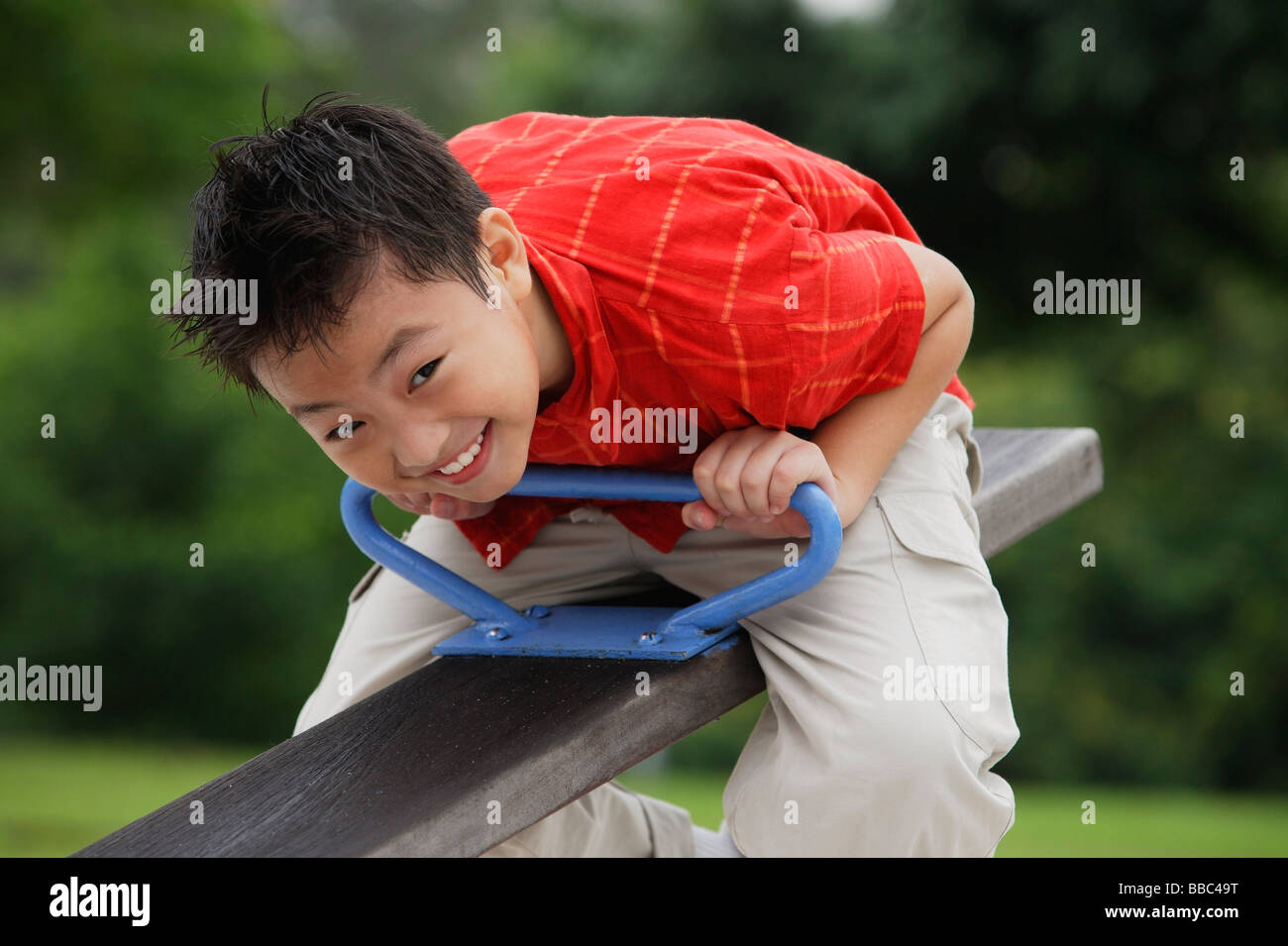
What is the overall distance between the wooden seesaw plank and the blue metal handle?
6 centimetres

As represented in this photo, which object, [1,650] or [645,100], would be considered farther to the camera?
[645,100]

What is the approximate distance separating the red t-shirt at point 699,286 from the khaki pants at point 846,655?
15cm

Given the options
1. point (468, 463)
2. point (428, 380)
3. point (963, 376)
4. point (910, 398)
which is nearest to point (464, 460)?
point (468, 463)

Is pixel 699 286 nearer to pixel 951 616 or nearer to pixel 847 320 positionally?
pixel 847 320

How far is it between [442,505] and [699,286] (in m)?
0.41

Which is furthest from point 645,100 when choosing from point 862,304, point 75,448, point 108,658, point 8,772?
point 862,304

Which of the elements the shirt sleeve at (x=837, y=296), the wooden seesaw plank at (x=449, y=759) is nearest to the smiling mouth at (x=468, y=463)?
the wooden seesaw plank at (x=449, y=759)

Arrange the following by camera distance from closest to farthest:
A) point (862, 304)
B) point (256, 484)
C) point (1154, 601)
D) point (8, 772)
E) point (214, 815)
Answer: point (214, 815) < point (862, 304) < point (8, 772) < point (1154, 601) < point (256, 484)

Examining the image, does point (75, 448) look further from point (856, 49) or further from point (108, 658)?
point (856, 49)

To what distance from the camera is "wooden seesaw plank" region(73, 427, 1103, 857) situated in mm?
1179

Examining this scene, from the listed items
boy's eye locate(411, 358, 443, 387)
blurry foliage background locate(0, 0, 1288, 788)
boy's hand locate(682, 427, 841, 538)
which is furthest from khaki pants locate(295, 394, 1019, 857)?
blurry foliage background locate(0, 0, 1288, 788)

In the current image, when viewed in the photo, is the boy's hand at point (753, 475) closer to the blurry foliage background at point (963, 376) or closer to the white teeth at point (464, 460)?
the white teeth at point (464, 460)

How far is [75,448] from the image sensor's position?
7180 millimetres

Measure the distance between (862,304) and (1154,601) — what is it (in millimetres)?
6123
